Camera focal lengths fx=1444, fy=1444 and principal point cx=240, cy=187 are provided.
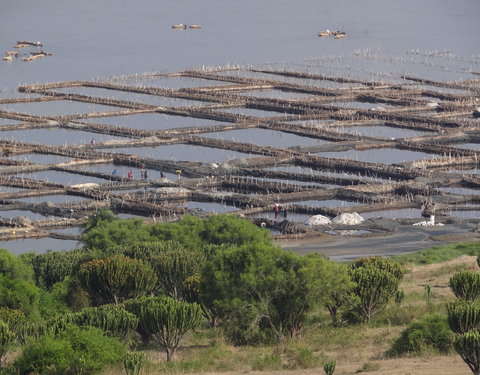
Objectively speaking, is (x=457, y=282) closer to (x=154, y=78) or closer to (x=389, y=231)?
(x=389, y=231)

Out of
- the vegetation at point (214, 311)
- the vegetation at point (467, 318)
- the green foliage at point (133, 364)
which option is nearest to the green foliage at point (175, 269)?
the vegetation at point (214, 311)

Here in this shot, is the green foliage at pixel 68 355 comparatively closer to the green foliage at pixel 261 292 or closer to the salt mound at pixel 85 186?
the green foliage at pixel 261 292

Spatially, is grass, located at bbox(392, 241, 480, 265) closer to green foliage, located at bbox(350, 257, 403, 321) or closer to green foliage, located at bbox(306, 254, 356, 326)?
green foliage, located at bbox(350, 257, 403, 321)

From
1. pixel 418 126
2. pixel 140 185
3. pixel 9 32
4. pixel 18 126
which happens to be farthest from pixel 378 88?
pixel 9 32

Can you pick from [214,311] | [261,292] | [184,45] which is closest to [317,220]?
[214,311]

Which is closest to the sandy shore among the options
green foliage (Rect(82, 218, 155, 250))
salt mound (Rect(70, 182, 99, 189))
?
green foliage (Rect(82, 218, 155, 250))

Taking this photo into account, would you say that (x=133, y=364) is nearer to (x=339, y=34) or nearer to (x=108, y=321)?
(x=108, y=321)

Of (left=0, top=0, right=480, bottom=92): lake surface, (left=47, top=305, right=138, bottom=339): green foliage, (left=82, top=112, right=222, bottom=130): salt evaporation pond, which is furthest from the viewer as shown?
(left=0, top=0, right=480, bottom=92): lake surface
